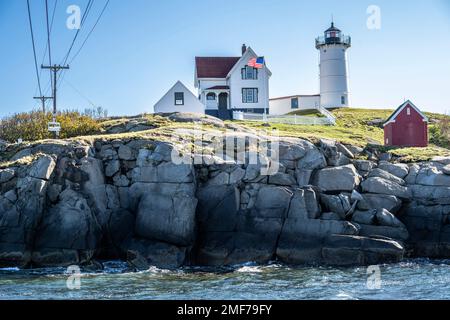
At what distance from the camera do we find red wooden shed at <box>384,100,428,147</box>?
41.0 m

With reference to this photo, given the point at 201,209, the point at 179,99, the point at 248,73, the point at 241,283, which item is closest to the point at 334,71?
the point at 248,73

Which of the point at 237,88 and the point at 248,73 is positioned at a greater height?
the point at 248,73

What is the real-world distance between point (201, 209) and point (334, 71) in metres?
39.8

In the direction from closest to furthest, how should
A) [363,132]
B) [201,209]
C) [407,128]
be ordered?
[201,209] < [407,128] < [363,132]

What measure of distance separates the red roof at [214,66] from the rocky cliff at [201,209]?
25.0 m

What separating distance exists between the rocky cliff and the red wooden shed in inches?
345

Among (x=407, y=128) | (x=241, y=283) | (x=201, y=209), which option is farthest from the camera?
(x=407, y=128)

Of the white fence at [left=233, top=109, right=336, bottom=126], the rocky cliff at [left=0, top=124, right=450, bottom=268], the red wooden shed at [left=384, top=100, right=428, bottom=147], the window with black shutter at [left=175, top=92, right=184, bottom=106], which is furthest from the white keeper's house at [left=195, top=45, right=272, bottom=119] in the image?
the rocky cliff at [left=0, top=124, right=450, bottom=268]

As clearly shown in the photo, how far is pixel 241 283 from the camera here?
71.2 ft

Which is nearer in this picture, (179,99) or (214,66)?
(179,99)

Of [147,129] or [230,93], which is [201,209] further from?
[230,93]

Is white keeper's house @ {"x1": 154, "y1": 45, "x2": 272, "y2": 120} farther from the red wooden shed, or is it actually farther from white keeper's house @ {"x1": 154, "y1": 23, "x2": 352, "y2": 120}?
the red wooden shed
